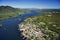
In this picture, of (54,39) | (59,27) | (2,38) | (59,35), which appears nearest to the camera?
(54,39)

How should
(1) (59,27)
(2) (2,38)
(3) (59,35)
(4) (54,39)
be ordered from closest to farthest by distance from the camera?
(4) (54,39) → (3) (59,35) → (2) (2,38) → (1) (59,27)

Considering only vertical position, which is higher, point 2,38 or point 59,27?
point 59,27

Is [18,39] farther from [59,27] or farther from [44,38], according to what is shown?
[59,27]

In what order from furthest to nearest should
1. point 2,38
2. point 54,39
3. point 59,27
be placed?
point 59,27 < point 2,38 < point 54,39

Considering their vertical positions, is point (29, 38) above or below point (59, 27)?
below

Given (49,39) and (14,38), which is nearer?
(49,39)

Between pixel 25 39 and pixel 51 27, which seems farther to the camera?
pixel 51 27

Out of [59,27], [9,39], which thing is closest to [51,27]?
[59,27]

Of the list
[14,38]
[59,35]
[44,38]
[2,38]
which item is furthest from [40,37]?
[2,38]

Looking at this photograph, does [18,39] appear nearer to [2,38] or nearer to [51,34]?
[2,38]
